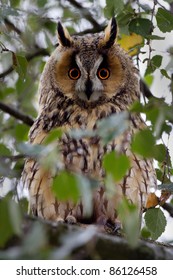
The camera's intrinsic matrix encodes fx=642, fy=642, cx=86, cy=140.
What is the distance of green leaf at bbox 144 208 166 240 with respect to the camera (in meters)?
2.70

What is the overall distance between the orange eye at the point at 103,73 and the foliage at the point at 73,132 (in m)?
0.15

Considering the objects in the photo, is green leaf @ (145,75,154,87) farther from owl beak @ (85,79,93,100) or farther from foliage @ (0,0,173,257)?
owl beak @ (85,79,93,100)

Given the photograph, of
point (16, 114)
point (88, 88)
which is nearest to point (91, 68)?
point (88, 88)

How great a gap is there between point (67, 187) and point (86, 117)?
5.73ft

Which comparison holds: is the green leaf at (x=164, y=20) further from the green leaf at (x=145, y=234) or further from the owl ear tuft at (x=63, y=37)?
the green leaf at (x=145, y=234)

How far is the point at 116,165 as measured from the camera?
1.34 metres

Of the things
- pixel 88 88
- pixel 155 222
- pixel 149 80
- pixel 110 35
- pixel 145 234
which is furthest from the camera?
pixel 149 80

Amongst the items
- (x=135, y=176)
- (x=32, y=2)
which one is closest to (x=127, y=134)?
(x=135, y=176)

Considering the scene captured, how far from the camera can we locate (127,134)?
2.88 metres

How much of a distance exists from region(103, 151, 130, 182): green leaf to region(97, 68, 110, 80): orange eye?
1.77m

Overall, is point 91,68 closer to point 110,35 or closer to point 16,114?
point 110,35

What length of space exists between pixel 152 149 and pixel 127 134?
1.45m

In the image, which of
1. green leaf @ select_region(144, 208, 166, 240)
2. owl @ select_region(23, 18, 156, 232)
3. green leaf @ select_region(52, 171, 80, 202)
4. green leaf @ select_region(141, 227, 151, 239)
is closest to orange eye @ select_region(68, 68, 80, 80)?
owl @ select_region(23, 18, 156, 232)

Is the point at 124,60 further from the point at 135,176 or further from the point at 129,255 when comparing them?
the point at 129,255
